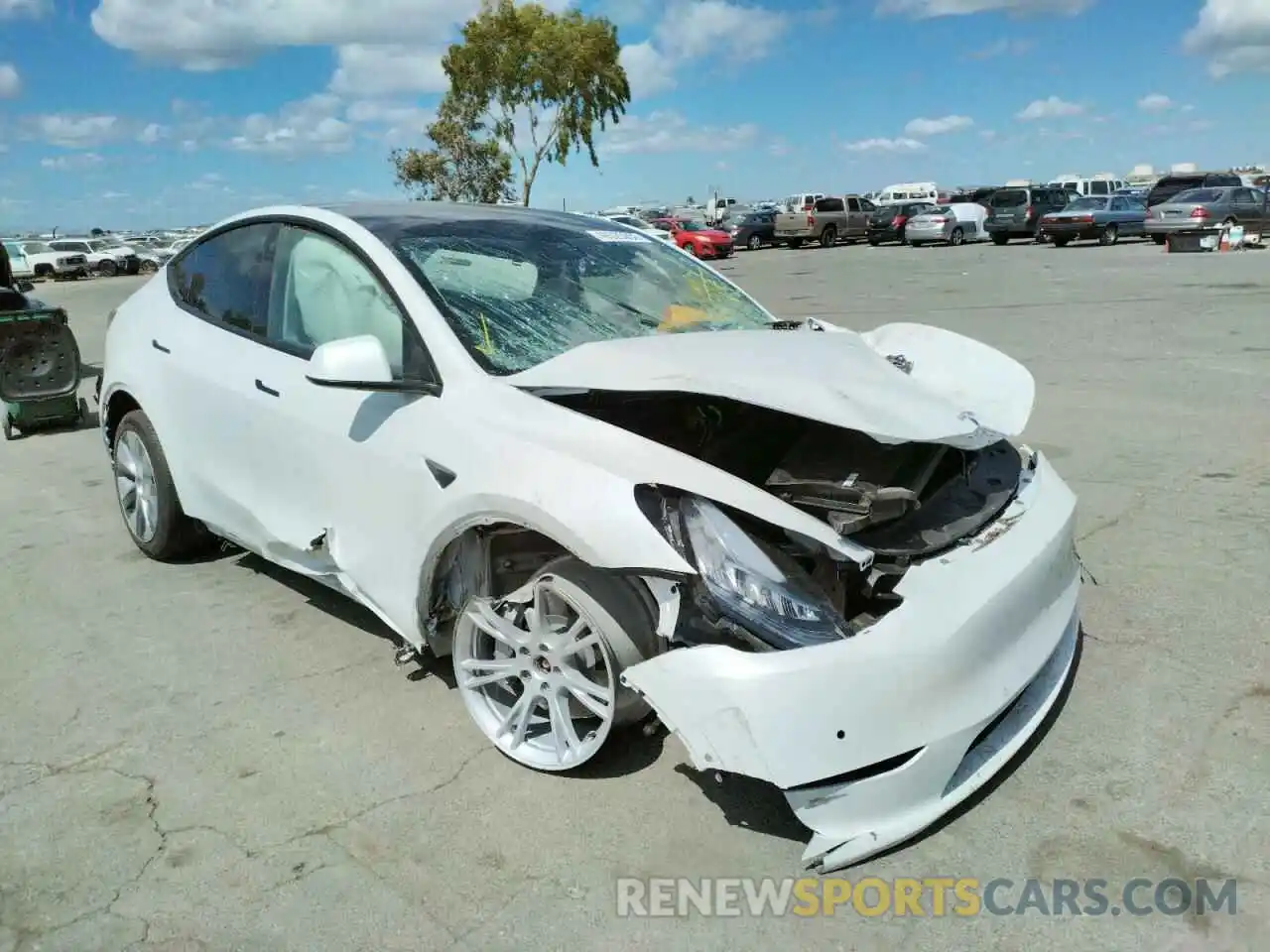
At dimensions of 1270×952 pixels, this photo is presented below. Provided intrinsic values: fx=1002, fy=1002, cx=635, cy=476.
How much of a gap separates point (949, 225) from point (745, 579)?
3323 centimetres

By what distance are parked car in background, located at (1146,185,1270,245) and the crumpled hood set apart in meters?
26.4

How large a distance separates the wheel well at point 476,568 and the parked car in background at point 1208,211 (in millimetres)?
27346

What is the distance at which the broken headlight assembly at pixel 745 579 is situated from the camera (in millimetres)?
2465

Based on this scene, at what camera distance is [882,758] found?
2.37 meters

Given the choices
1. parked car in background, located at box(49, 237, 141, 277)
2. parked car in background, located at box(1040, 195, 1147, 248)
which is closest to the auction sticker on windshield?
parked car in background, located at box(1040, 195, 1147, 248)

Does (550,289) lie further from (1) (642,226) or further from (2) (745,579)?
(1) (642,226)

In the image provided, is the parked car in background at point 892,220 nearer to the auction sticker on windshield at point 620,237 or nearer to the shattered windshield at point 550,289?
the auction sticker on windshield at point 620,237

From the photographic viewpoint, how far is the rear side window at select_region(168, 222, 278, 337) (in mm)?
4047

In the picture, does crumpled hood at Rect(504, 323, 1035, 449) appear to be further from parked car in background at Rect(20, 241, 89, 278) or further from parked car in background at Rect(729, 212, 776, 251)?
parked car in background at Rect(20, 241, 89, 278)

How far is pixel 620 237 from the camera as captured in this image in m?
4.31

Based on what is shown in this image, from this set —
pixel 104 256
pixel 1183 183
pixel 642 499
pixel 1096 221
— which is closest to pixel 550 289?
pixel 642 499

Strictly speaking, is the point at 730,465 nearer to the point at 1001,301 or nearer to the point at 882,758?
the point at 882,758

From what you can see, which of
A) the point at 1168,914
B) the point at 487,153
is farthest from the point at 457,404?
the point at 487,153

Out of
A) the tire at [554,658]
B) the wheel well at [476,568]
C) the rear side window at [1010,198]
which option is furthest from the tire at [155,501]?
the rear side window at [1010,198]
